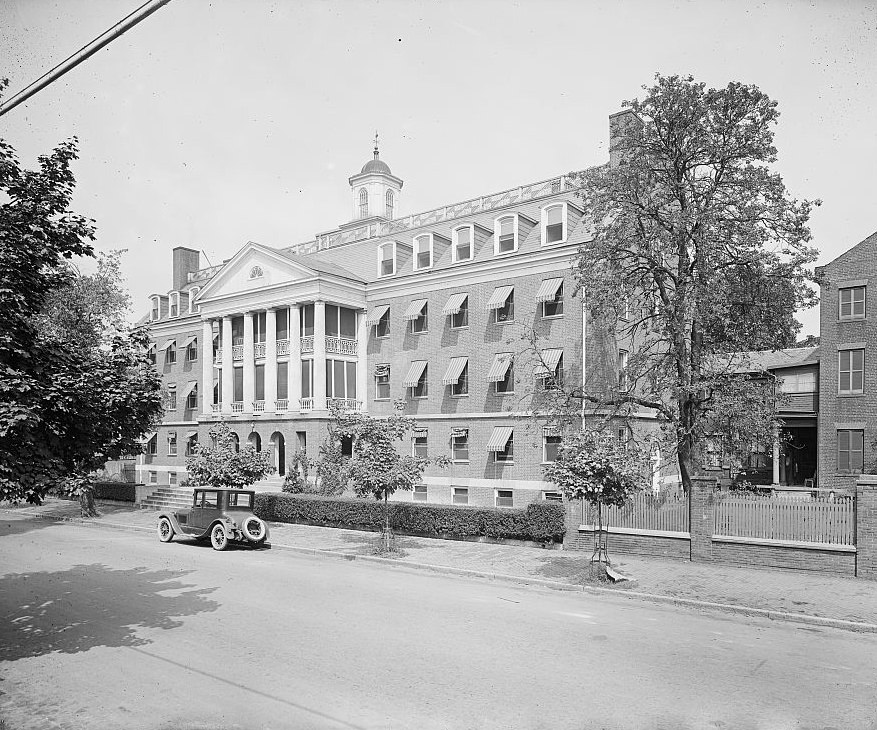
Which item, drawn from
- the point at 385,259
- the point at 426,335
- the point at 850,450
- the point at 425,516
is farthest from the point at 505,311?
the point at 850,450

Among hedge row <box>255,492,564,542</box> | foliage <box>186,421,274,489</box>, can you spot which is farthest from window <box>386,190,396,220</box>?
hedge row <box>255,492,564,542</box>

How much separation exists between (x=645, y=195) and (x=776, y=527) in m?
10.1

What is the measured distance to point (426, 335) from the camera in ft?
113

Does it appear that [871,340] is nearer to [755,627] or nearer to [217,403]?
[755,627]

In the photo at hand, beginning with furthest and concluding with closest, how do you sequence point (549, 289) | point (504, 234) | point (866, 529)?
point (504, 234)
point (549, 289)
point (866, 529)

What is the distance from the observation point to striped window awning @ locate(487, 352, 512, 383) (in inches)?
1201

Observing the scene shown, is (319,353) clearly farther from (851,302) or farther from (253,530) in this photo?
(851,302)

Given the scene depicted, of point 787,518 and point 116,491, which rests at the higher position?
point 787,518

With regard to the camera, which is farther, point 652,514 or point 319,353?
point 319,353

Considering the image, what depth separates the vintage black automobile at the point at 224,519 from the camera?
67.4 ft

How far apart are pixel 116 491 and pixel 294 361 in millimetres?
12128

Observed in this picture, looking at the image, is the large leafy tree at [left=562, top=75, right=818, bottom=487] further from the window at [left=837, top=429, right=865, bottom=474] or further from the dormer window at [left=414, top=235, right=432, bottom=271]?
the window at [left=837, top=429, right=865, bottom=474]

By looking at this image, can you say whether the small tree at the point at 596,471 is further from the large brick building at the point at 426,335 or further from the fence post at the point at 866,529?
the large brick building at the point at 426,335

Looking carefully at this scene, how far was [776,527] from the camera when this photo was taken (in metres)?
16.4
